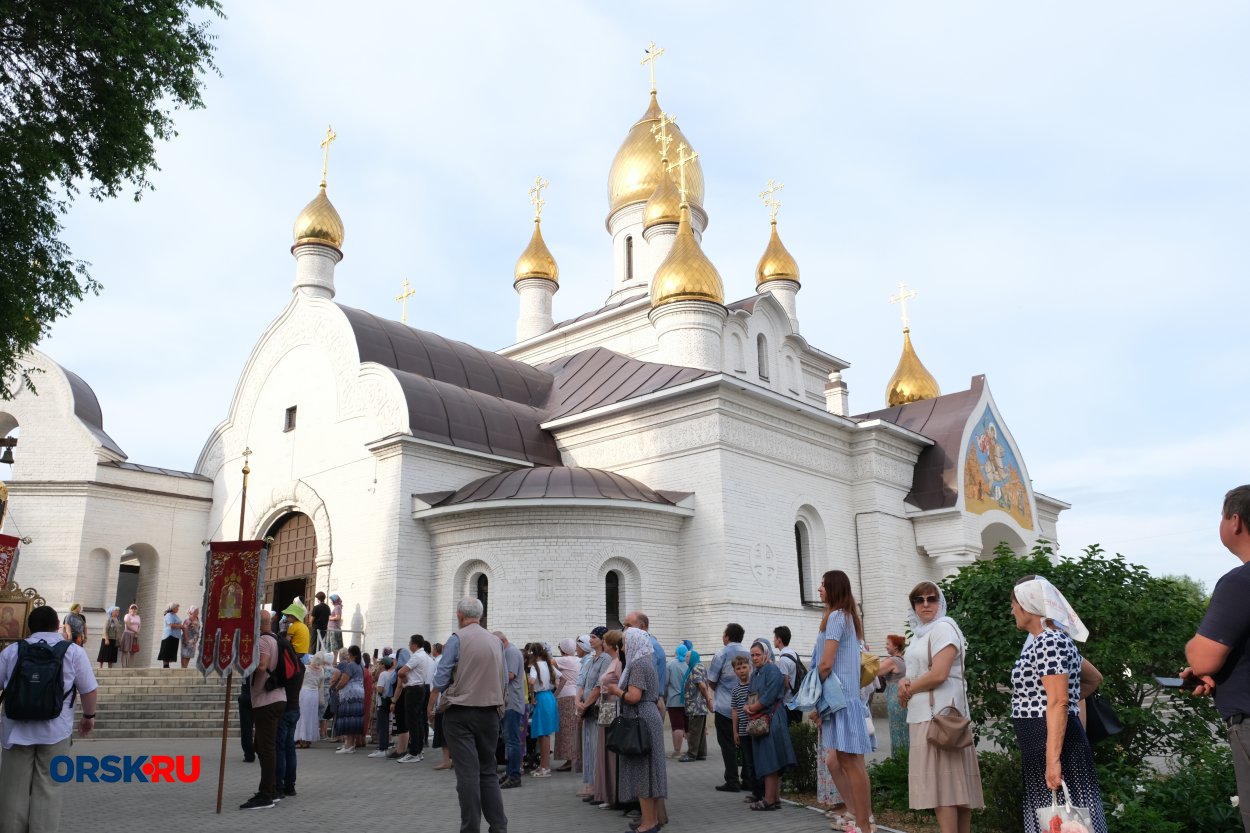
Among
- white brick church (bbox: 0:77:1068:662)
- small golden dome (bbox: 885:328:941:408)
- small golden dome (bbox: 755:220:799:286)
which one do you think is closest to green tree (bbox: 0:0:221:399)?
white brick church (bbox: 0:77:1068:662)

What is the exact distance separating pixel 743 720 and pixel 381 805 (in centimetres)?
303

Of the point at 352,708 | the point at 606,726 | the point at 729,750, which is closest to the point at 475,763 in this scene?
the point at 606,726

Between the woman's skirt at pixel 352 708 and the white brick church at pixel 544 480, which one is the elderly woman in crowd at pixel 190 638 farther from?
the woman's skirt at pixel 352 708

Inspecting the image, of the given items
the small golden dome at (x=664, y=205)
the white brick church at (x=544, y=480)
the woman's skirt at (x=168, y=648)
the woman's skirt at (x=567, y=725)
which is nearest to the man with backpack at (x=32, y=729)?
the woman's skirt at (x=567, y=725)

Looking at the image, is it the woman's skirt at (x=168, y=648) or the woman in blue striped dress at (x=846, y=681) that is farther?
the woman's skirt at (x=168, y=648)

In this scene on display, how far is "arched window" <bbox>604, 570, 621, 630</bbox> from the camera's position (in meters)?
16.4

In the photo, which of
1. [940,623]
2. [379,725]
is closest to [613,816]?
[940,623]

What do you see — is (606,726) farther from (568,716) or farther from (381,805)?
(568,716)

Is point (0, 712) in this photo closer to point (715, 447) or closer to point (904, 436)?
point (715, 447)

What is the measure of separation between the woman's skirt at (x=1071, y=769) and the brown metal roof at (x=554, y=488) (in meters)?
11.8

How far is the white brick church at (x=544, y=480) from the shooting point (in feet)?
53.9

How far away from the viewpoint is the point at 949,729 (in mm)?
4973

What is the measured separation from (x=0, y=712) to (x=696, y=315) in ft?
53.8

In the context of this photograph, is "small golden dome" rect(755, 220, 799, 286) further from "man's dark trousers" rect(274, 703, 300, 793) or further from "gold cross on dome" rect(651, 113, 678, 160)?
"man's dark trousers" rect(274, 703, 300, 793)
